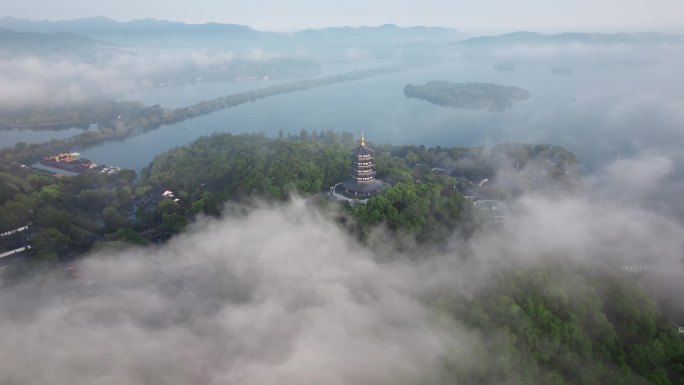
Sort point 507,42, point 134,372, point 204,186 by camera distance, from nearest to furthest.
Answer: point 134,372 < point 204,186 < point 507,42

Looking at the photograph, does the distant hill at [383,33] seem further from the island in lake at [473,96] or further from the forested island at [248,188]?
the forested island at [248,188]

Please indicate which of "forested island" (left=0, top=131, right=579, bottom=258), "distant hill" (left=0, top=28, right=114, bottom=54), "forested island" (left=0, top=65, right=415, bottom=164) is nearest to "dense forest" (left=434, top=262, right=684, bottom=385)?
"forested island" (left=0, top=131, right=579, bottom=258)

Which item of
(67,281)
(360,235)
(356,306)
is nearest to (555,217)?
(360,235)

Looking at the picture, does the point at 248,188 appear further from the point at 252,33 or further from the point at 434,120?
the point at 252,33

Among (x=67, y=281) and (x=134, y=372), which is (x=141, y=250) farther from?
(x=134, y=372)

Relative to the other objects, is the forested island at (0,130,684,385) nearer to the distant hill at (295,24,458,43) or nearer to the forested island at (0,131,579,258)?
the forested island at (0,131,579,258)

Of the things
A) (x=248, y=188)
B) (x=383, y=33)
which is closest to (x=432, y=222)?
(x=248, y=188)
